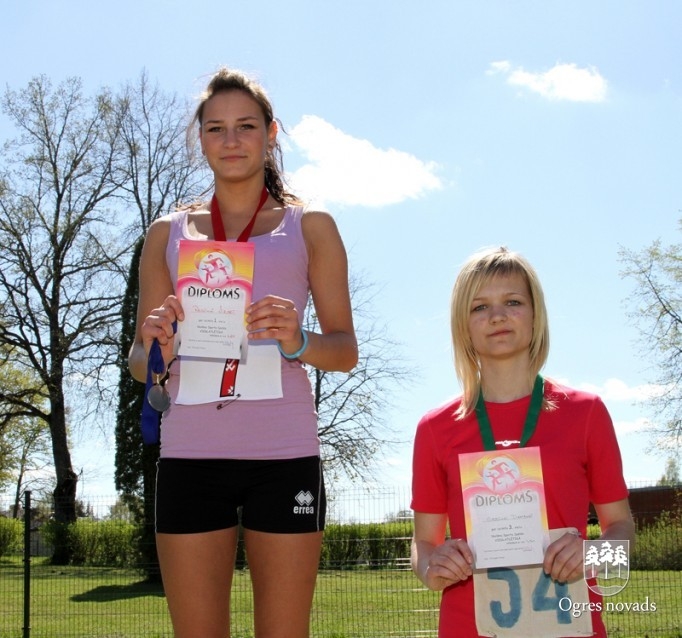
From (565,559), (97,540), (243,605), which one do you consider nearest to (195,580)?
(565,559)

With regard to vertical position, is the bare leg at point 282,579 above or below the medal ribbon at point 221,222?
below

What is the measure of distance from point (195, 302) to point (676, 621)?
9812mm

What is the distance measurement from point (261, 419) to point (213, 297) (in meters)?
0.39

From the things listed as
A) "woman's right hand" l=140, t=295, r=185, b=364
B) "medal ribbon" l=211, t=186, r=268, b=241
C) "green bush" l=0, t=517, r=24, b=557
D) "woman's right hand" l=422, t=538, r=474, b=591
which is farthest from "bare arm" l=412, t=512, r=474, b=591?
"green bush" l=0, t=517, r=24, b=557

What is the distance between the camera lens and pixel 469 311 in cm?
290

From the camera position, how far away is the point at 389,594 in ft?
39.5

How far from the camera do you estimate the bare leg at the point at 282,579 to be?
8.92 ft

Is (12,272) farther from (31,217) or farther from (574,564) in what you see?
(574,564)

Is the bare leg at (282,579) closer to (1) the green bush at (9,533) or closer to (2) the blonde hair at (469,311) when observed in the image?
(2) the blonde hair at (469,311)

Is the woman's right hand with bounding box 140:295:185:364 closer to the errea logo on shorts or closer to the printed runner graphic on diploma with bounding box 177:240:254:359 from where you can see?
the printed runner graphic on diploma with bounding box 177:240:254:359

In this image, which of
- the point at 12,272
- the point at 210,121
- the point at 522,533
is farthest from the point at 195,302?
the point at 12,272

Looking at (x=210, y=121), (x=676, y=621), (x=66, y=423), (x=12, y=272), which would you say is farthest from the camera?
(x=66, y=423)

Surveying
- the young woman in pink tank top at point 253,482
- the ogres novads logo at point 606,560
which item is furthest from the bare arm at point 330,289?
the ogres novads logo at point 606,560

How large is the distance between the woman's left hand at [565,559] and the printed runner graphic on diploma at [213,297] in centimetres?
104
